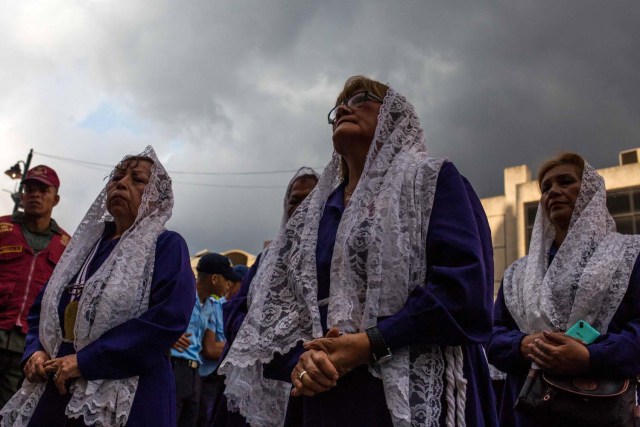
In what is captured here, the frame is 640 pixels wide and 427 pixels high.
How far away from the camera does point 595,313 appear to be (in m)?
2.64

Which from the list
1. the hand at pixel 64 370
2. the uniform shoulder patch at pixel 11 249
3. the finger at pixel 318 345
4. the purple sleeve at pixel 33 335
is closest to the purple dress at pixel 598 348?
the finger at pixel 318 345

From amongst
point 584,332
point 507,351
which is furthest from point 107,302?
point 584,332

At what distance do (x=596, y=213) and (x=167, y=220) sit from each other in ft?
7.24

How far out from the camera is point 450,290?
159 cm

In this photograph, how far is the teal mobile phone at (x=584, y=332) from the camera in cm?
246

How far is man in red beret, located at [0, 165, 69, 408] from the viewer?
4199mm

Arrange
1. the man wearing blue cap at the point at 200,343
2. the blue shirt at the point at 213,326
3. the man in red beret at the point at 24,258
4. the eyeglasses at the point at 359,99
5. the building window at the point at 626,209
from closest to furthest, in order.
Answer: the eyeglasses at the point at 359,99 < the man in red beret at the point at 24,258 < the man wearing blue cap at the point at 200,343 < the blue shirt at the point at 213,326 < the building window at the point at 626,209

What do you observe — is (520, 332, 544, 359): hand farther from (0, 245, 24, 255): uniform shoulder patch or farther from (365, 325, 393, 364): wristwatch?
(0, 245, 24, 255): uniform shoulder patch

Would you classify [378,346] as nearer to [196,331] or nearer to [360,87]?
[360,87]

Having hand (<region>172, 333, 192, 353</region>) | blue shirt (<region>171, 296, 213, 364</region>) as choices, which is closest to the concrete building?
blue shirt (<region>171, 296, 213, 364</region>)

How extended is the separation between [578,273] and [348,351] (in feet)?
5.54

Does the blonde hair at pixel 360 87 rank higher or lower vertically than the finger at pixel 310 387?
higher

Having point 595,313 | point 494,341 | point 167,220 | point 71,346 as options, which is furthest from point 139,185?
point 595,313

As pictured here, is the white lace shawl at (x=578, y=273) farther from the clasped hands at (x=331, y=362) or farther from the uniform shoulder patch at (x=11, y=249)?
the uniform shoulder patch at (x=11, y=249)
